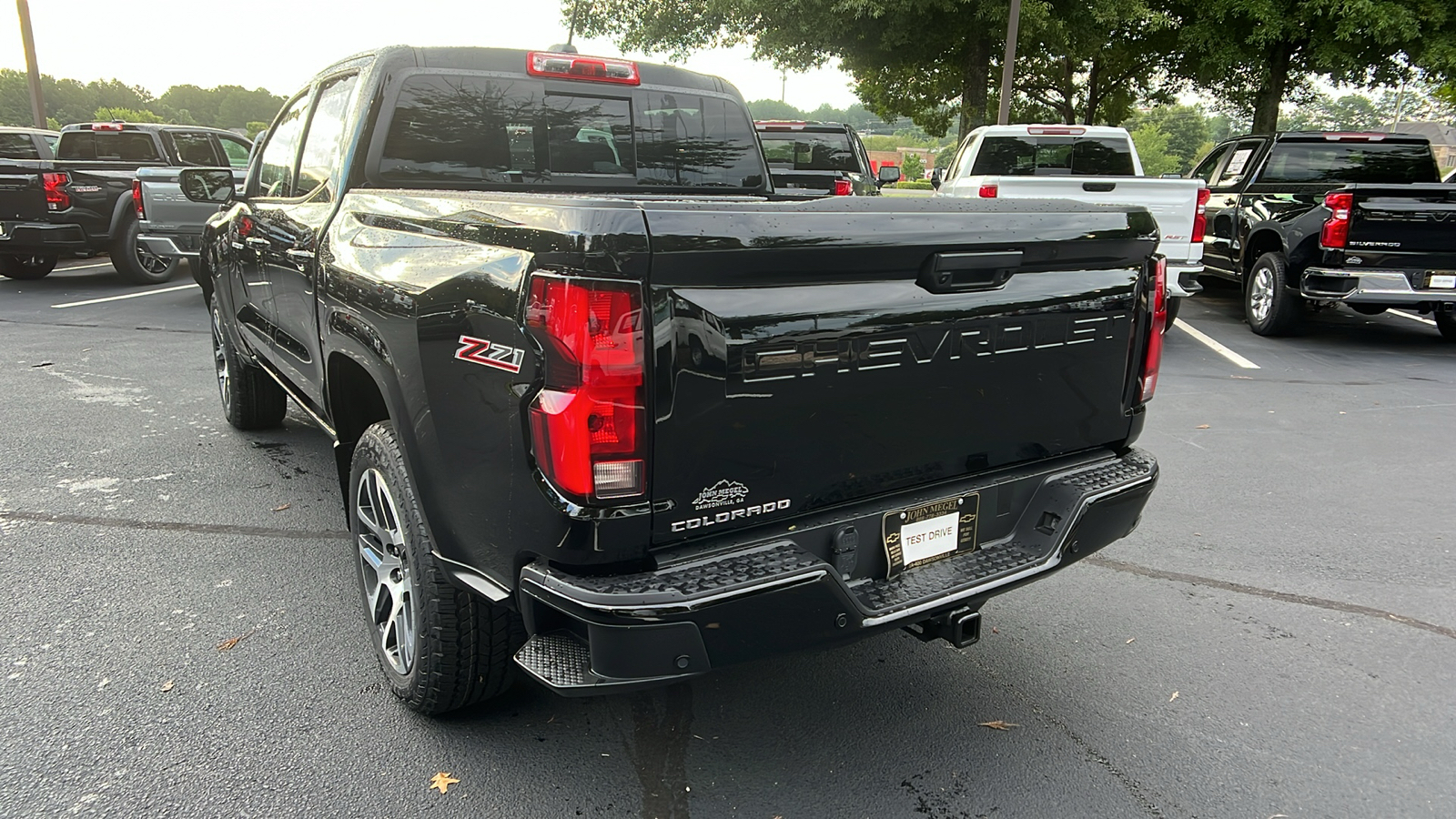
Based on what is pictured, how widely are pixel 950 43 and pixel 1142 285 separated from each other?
62.3 ft

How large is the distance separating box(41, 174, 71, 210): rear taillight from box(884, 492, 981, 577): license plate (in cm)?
1213

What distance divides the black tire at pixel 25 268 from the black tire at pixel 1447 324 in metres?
16.0

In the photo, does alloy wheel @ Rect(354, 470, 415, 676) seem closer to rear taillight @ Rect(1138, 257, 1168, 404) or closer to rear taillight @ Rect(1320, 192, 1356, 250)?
rear taillight @ Rect(1138, 257, 1168, 404)

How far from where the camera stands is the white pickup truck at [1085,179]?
810 cm

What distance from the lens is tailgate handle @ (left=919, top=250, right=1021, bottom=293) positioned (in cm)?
232

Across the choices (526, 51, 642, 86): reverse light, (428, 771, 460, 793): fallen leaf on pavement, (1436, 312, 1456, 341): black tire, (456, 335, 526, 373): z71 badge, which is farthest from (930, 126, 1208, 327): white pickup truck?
(428, 771, 460, 793): fallen leaf on pavement

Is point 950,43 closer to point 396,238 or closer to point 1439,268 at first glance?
point 1439,268

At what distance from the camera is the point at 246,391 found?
551 cm

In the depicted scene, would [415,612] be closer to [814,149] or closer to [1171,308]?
[1171,308]

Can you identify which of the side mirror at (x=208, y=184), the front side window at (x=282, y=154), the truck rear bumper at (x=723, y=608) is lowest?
the truck rear bumper at (x=723, y=608)

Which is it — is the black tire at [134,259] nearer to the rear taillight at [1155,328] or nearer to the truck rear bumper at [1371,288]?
the rear taillight at [1155,328]

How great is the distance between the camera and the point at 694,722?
2.84m

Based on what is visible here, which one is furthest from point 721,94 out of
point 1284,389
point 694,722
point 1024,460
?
point 1284,389

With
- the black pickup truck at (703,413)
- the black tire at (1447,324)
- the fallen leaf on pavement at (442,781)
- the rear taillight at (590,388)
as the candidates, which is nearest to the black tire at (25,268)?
the black pickup truck at (703,413)
